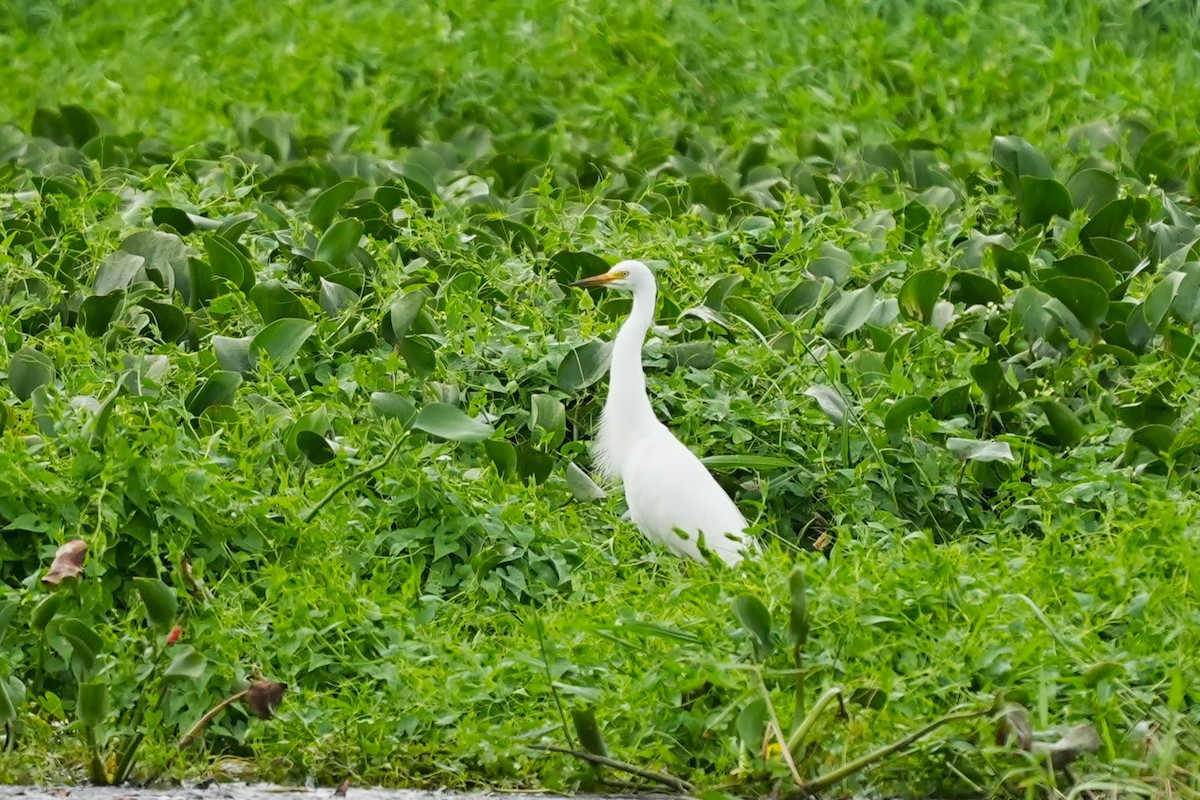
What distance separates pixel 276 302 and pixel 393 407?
2.22 ft

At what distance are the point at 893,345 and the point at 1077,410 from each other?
19.4 inches

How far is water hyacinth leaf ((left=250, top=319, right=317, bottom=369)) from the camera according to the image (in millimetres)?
4363

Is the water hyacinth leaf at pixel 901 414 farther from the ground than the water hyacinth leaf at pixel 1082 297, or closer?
closer

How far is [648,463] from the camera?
4211 millimetres

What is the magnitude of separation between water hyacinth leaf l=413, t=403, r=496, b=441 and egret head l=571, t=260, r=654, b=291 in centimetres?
80

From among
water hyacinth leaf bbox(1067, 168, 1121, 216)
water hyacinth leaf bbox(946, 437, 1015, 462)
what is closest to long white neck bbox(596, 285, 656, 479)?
water hyacinth leaf bbox(946, 437, 1015, 462)

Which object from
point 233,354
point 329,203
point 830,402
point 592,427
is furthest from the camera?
point 329,203

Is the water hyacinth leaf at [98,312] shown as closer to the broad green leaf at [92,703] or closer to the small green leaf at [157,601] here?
the small green leaf at [157,601]

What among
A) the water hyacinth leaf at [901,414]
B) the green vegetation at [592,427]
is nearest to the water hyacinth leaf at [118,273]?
the green vegetation at [592,427]

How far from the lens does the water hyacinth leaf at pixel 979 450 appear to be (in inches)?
162

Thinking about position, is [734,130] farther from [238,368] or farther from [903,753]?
[903,753]

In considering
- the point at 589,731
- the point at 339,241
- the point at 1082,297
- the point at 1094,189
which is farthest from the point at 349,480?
the point at 1094,189

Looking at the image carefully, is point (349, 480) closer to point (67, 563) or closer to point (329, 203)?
point (67, 563)

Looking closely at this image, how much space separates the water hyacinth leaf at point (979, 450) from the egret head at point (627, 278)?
0.85 m
